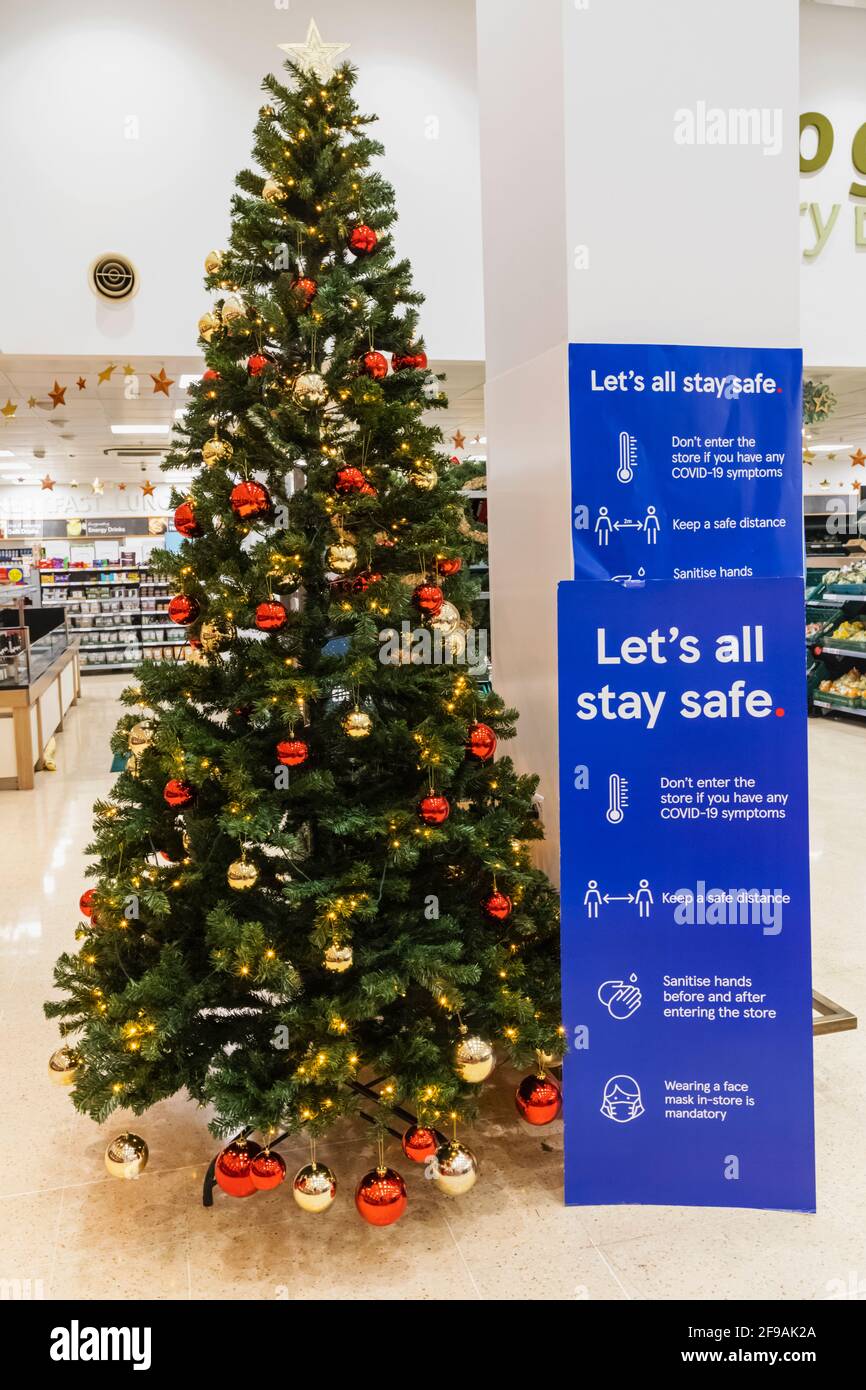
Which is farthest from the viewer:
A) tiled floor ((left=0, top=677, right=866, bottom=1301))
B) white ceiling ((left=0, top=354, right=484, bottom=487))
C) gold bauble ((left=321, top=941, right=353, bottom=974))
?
white ceiling ((left=0, top=354, right=484, bottom=487))

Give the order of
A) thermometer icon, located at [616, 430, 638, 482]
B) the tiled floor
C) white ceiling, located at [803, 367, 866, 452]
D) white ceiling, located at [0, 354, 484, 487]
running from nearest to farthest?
the tiled floor, thermometer icon, located at [616, 430, 638, 482], white ceiling, located at [0, 354, 484, 487], white ceiling, located at [803, 367, 866, 452]

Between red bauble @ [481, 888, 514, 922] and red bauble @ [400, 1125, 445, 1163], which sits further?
red bauble @ [481, 888, 514, 922]

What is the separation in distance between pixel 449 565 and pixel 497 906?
865 mm

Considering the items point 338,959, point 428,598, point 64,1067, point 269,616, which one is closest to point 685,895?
point 338,959

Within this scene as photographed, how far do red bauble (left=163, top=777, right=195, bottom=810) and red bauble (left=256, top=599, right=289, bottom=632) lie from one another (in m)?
0.43

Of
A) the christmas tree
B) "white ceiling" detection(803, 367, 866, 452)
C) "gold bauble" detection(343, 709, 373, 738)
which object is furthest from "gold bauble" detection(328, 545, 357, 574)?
"white ceiling" detection(803, 367, 866, 452)

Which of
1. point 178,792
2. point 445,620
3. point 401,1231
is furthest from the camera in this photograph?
point 445,620

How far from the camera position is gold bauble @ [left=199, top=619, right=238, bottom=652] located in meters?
2.40

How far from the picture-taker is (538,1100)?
2455 millimetres

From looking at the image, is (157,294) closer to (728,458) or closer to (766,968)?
(728,458)

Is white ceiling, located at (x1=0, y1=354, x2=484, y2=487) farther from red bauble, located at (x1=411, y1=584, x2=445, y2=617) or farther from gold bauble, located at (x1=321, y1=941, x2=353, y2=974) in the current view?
gold bauble, located at (x1=321, y1=941, x2=353, y2=974)

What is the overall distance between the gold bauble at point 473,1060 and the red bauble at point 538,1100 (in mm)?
319

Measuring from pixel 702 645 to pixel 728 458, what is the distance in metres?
0.63

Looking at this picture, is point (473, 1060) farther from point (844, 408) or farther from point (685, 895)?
point (844, 408)
